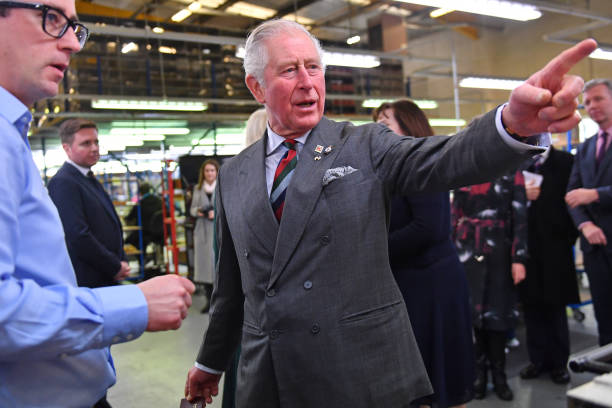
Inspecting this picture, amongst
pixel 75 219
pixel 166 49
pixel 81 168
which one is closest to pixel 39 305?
pixel 75 219

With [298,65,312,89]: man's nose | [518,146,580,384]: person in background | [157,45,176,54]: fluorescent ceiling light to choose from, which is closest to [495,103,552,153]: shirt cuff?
[298,65,312,89]: man's nose

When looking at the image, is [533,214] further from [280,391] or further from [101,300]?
[101,300]

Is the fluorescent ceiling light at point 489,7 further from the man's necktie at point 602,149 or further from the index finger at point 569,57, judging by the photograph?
the index finger at point 569,57

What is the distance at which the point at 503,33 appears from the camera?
631 inches

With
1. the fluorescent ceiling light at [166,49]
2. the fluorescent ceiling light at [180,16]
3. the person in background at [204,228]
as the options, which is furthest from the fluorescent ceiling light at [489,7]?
the fluorescent ceiling light at [166,49]

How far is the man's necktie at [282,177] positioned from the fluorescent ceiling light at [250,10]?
9795 millimetres

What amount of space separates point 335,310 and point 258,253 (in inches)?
10.4

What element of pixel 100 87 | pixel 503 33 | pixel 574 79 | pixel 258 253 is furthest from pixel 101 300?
pixel 503 33

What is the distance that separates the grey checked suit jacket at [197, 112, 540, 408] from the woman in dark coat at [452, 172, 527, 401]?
2.10 m

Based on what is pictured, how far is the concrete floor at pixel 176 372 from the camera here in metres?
3.28

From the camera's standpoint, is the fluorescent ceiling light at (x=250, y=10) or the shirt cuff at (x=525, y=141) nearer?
the shirt cuff at (x=525, y=141)

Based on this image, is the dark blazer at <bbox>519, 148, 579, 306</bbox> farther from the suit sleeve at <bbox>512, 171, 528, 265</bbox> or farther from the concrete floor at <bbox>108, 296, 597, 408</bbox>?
the concrete floor at <bbox>108, 296, 597, 408</bbox>

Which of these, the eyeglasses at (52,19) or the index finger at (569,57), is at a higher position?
the eyeglasses at (52,19)

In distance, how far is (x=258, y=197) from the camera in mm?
1371
